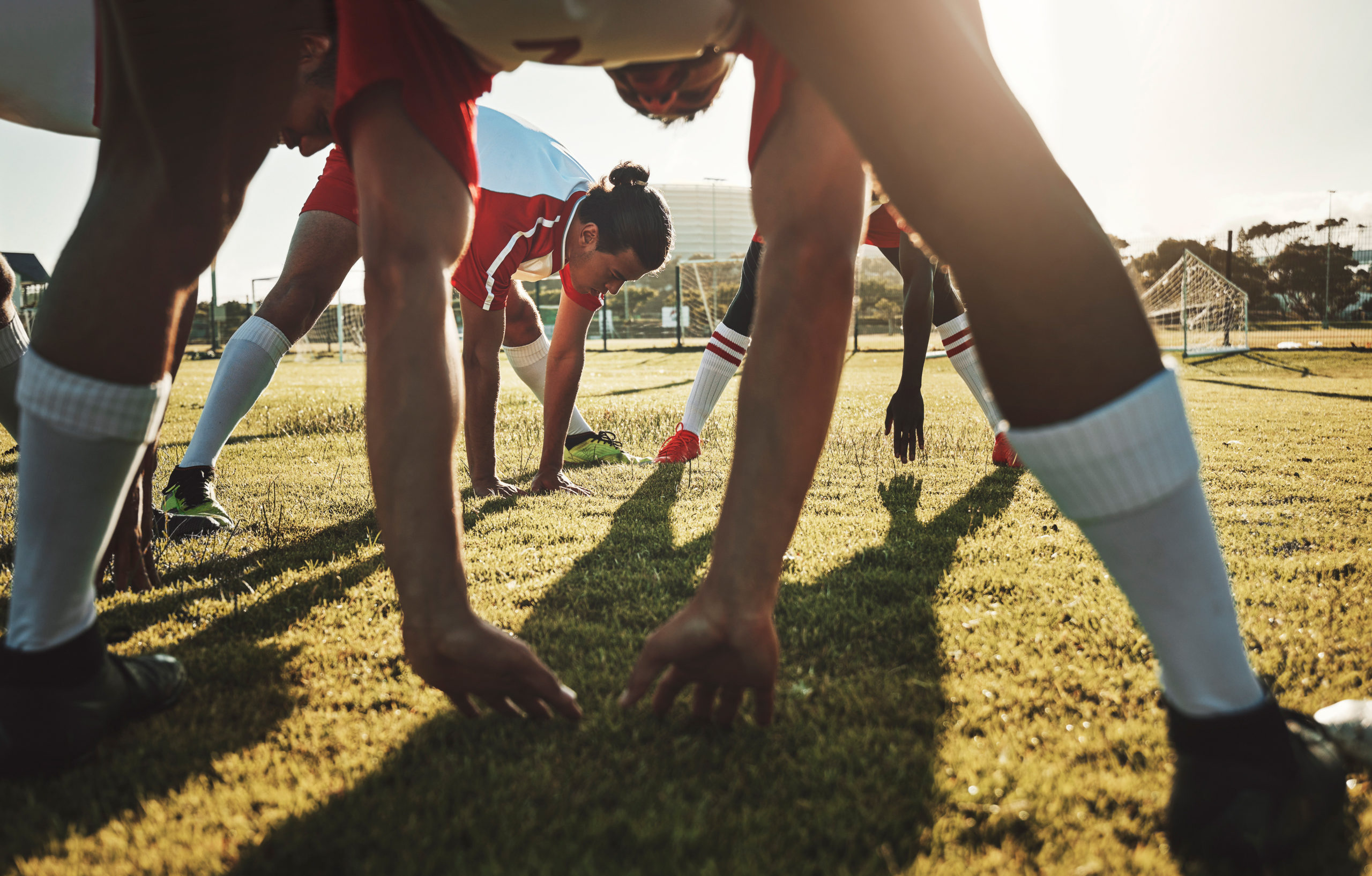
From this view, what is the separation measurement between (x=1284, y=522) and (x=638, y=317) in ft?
146

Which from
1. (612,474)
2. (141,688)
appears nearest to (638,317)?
(612,474)

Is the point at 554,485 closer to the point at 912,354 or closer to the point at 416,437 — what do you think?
the point at 912,354

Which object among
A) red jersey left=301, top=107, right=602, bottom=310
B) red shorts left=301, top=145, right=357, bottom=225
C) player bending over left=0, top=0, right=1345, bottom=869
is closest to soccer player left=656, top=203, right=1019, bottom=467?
red jersey left=301, top=107, right=602, bottom=310

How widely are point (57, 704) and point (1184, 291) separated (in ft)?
74.6

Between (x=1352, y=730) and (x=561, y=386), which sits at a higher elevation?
(x=561, y=386)

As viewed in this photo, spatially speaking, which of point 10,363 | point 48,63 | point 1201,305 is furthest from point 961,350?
point 1201,305

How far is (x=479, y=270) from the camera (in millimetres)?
3643

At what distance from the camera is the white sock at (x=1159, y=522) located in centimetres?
91

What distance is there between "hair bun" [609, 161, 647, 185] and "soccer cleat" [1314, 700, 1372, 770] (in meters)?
3.49

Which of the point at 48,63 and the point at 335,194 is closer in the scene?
the point at 48,63

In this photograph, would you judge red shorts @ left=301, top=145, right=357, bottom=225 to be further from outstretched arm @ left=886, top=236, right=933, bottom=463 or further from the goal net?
the goal net

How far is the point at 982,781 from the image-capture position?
3.84 ft

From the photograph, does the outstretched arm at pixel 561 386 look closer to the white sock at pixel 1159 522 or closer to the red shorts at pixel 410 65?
the red shorts at pixel 410 65

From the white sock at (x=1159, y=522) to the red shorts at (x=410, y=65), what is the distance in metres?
1.05
